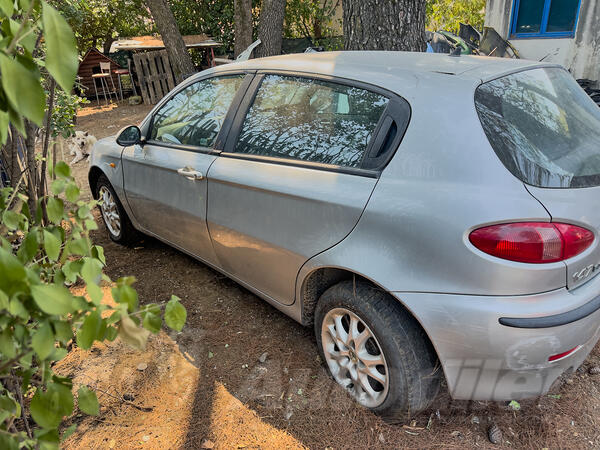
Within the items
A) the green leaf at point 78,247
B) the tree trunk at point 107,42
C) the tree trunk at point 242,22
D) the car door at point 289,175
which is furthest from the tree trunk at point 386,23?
the tree trunk at point 107,42

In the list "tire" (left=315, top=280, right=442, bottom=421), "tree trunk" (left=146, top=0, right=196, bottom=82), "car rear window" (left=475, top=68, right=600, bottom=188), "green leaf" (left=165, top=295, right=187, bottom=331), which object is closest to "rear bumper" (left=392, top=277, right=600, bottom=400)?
"tire" (left=315, top=280, right=442, bottom=421)

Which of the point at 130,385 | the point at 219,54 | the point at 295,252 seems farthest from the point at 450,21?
the point at 130,385

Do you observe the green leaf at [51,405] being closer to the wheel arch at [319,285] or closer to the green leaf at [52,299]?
the green leaf at [52,299]

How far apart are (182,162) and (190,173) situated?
188mm

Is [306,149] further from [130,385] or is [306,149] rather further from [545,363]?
[130,385]

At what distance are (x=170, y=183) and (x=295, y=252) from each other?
1278 millimetres

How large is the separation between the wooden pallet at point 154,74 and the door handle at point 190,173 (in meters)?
10.7

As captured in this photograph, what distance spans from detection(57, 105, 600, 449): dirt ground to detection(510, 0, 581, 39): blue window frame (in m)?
9.67

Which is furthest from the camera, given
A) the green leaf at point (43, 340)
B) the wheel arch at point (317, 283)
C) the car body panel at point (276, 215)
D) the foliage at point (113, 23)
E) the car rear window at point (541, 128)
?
the foliage at point (113, 23)

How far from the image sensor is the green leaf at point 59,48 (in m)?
0.77

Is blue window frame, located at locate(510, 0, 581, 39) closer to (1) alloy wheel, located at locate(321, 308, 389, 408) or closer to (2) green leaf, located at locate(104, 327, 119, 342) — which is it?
(1) alloy wheel, located at locate(321, 308, 389, 408)

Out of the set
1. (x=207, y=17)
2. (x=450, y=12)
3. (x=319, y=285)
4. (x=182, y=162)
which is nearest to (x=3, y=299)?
(x=319, y=285)

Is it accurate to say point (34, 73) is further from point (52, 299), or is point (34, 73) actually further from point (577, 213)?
point (577, 213)

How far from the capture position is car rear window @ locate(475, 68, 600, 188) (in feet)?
6.15
